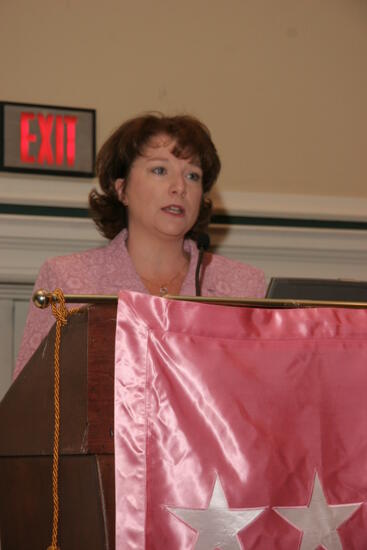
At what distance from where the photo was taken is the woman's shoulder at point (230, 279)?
222 cm

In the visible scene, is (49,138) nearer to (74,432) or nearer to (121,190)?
(121,190)

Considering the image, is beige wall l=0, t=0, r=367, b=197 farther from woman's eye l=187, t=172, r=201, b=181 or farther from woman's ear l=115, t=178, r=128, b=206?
woman's eye l=187, t=172, r=201, b=181

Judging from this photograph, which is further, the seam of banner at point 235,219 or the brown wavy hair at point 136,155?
the seam of banner at point 235,219

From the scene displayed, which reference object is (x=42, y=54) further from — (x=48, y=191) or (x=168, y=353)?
(x=168, y=353)

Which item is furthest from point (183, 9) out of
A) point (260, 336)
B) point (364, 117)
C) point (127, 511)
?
point (127, 511)

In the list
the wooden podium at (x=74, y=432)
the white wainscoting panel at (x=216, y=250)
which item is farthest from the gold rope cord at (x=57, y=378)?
the white wainscoting panel at (x=216, y=250)

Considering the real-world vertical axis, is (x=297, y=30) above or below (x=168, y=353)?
above

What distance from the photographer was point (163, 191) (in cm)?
220

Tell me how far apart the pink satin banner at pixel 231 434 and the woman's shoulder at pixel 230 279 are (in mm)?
1072

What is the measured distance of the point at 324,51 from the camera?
9.67ft

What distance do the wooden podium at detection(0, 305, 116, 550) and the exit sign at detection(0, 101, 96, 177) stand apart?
1.39 metres

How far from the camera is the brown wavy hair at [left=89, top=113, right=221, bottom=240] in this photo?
7.48 ft

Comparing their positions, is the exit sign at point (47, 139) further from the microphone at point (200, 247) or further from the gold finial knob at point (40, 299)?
the gold finial knob at point (40, 299)

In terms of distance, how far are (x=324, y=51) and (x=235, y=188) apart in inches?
24.5
